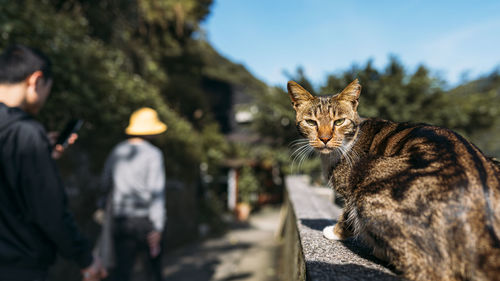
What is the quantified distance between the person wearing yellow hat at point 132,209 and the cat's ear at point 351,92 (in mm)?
2606

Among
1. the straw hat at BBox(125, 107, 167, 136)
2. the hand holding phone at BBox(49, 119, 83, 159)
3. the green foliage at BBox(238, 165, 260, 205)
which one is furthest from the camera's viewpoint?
the green foliage at BBox(238, 165, 260, 205)

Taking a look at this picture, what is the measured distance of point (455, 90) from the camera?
989cm

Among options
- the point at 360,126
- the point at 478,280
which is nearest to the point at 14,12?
the point at 360,126

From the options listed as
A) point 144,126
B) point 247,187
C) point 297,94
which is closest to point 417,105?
point 144,126

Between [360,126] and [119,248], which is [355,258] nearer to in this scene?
[360,126]

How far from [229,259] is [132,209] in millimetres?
4696

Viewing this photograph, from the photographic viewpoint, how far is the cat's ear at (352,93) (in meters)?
1.65

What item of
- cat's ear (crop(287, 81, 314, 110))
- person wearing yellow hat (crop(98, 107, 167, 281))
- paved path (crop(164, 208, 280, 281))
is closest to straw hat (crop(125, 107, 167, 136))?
person wearing yellow hat (crop(98, 107, 167, 281))

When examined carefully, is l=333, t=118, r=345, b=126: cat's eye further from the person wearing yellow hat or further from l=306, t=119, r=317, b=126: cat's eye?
the person wearing yellow hat

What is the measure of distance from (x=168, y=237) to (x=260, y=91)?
6157 mm

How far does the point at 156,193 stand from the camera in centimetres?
364

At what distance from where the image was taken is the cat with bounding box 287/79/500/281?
3.88 ft

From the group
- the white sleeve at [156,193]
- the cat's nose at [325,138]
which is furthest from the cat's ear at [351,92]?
the white sleeve at [156,193]

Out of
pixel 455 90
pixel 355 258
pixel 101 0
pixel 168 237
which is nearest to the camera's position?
pixel 355 258
